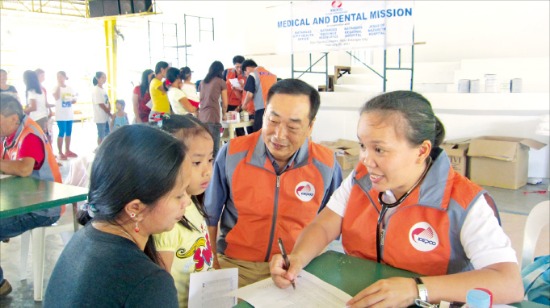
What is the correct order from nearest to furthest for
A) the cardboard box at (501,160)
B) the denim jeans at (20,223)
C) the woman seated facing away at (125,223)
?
the woman seated facing away at (125,223)
the denim jeans at (20,223)
the cardboard box at (501,160)

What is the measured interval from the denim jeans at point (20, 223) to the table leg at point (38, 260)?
0.06m

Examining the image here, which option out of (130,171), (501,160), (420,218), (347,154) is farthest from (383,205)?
(347,154)

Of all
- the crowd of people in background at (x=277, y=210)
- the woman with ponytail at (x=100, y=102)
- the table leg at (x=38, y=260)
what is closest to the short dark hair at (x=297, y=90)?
the crowd of people in background at (x=277, y=210)

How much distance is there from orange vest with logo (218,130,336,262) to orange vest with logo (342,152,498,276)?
19.1 inches

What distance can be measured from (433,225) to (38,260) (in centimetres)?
221

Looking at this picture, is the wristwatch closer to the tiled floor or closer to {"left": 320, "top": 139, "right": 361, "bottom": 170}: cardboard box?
the tiled floor

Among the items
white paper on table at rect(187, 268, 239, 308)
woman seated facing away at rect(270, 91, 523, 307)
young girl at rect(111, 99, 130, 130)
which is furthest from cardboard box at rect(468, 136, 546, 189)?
young girl at rect(111, 99, 130, 130)

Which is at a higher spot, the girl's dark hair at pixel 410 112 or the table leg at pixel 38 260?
the girl's dark hair at pixel 410 112

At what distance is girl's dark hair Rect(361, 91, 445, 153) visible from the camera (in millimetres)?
1283

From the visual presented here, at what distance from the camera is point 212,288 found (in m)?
1.34

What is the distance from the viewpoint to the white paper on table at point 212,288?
1306 millimetres

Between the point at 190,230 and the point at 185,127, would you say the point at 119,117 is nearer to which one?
the point at 185,127

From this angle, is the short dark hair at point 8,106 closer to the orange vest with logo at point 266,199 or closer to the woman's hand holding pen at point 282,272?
the orange vest with logo at point 266,199

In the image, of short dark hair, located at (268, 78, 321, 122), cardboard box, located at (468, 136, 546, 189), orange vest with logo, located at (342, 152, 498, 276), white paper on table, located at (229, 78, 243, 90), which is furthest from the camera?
white paper on table, located at (229, 78, 243, 90)
